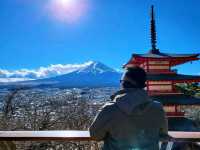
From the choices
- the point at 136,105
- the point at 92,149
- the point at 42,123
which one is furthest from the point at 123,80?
the point at 42,123

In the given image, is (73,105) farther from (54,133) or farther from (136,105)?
(136,105)

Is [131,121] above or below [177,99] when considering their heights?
above

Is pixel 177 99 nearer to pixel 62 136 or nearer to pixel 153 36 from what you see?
pixel 153 36

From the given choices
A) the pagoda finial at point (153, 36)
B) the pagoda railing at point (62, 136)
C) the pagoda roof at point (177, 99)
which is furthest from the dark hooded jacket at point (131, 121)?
the pagoda finial at point (153, 36)

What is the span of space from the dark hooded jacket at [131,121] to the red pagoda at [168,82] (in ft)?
75.5

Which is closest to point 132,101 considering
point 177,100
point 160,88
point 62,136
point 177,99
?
point 62,136

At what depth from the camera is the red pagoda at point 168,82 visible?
26.8 metres

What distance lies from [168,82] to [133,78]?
24482mm

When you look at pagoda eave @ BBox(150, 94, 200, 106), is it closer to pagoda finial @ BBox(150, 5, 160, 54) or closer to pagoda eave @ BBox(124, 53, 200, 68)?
pagoda eave @ BBox(124, 53, 200, 68)

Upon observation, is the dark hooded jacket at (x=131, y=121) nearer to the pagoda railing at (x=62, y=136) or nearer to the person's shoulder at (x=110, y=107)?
the person's shoulder at (x=110, y=107)

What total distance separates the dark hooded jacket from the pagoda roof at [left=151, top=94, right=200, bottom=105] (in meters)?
23.2

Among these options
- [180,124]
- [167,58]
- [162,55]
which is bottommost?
[180,124]

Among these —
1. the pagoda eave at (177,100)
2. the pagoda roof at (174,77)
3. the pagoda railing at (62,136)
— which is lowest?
the pagoda eave at (177,100)

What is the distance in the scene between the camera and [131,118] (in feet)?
11.1
